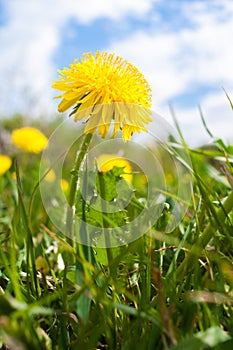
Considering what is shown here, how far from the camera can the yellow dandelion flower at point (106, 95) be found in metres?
0.81

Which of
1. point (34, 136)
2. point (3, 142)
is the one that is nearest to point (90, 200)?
point (34, 136)

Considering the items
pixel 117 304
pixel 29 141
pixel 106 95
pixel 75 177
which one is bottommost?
pixel 117 304

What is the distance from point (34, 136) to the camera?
10.1 feet

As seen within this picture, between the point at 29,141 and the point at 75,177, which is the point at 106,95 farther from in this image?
the point at 29,141

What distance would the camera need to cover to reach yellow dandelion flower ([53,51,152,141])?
805mm

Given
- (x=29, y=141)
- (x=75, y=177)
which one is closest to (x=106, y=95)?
(x=75, y=177)

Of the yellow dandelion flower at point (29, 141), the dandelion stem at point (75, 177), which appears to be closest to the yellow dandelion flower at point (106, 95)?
the dandelion stem at point (75, 177)

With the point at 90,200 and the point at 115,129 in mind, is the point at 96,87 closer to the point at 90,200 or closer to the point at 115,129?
the point at 115,129

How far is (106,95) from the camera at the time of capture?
0.81 meters

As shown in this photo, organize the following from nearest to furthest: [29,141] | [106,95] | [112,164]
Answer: [106,95], [112,164], [29,141]

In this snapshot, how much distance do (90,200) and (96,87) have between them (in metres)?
0.20

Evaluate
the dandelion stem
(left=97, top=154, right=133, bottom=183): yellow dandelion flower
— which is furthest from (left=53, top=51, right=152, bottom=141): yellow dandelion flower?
(left=97, top=154, right=133, bottom=183): yellow dandelion flower

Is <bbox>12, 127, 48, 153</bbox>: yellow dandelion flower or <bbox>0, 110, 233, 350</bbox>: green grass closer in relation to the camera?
<bbox>0, 110, 233, 350</bbox>: green grass

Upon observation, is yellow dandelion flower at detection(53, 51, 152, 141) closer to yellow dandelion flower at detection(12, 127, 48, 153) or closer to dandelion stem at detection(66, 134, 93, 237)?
dandelion stem at detection(66, 134, 93, 237)
